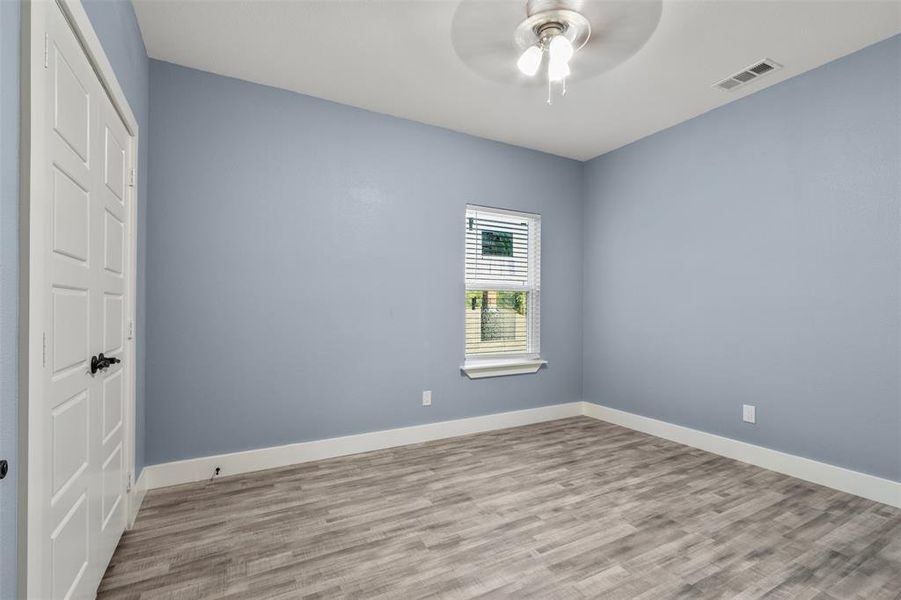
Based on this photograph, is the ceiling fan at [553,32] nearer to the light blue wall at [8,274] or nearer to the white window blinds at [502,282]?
the white window blinds at [502,282]

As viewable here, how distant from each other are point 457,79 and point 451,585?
3.11 metres

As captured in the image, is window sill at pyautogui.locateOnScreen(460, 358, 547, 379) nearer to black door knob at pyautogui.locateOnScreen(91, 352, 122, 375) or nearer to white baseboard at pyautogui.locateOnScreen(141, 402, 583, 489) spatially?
white baseboard at pyautogui.locateOnScreen(141, 402, 583, 489)

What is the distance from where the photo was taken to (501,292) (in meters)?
4.40

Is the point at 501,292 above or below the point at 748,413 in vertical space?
above

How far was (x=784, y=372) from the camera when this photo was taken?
3.12 meters

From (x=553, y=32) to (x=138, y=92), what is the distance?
2.44 m

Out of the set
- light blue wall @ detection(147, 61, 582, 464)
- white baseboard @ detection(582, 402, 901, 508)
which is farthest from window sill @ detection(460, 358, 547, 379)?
white baseboard @ detection(582, 402, 901, 508)

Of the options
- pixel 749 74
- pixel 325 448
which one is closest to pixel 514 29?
pixel 749 74

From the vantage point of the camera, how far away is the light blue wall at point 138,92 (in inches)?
76.1

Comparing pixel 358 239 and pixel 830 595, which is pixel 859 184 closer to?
pixel 830 595

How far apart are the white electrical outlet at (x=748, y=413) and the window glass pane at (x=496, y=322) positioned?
1948mm

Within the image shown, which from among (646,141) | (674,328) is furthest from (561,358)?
(646,141)

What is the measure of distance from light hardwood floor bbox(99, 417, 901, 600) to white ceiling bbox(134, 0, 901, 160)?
2850mm

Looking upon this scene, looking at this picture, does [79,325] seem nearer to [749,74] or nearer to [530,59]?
[530,59]
